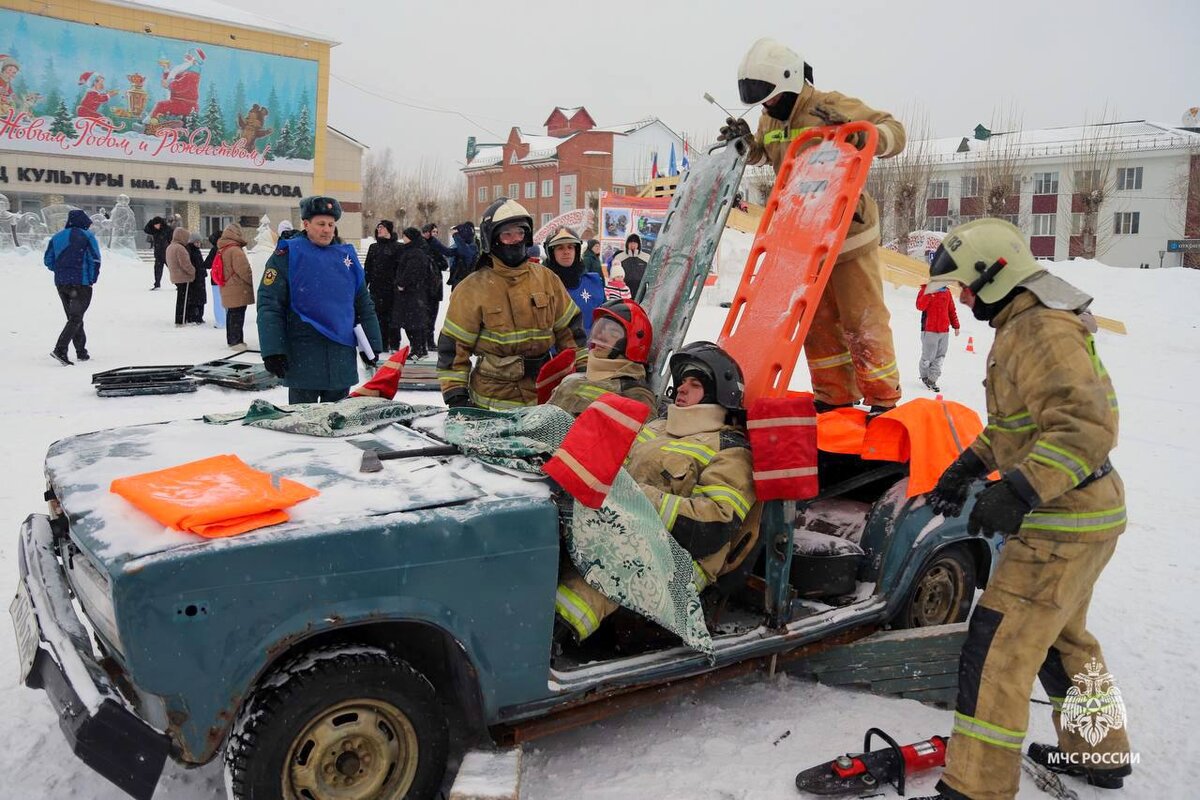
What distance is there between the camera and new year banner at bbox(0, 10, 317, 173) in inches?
1372

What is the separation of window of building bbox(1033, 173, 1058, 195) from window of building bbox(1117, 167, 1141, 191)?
10.3 ft

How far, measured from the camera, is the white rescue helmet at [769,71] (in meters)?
4.80

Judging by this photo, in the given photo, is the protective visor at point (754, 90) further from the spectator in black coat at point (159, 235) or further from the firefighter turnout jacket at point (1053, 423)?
the spectator in black coat at point (159, 235)

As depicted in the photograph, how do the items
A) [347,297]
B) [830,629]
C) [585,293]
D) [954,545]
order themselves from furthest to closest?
[585,293], [347,297], [954,545], [830,629]

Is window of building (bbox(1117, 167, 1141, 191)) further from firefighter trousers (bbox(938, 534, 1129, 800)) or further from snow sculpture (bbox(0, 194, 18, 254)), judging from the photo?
firefighter trousers (bbox(938, 534, 1129, 800))

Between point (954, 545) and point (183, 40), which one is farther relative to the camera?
point (183, 40)

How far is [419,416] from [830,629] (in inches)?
77.9

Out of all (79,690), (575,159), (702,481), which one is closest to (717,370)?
(702,481)

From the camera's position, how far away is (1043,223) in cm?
4972

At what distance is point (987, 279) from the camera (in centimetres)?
317

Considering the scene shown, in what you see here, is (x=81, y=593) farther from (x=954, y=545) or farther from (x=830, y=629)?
(x=954, y=545)

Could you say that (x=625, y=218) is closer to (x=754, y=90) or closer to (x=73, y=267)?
(x=73, y=267)

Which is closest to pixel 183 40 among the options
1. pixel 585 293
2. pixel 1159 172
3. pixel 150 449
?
pixel 585 293

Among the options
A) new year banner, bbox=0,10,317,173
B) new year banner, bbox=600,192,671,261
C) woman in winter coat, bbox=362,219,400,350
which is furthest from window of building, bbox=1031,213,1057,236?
woman in winter coat, bbox=362,219,400,350
